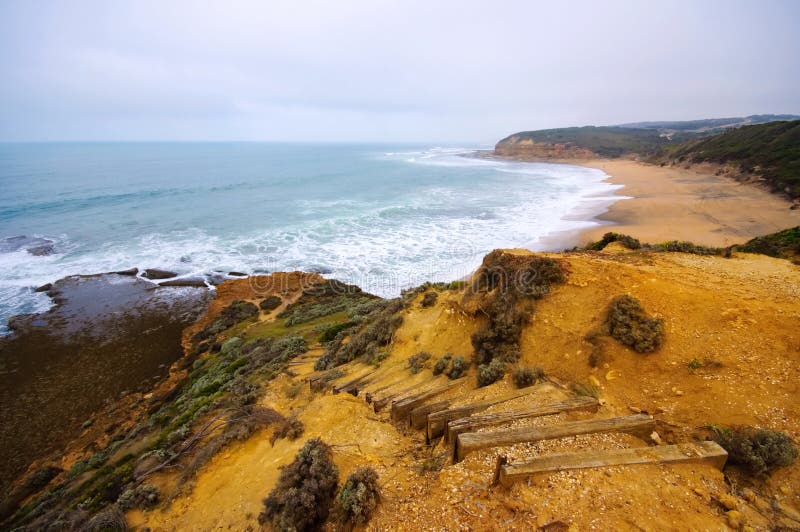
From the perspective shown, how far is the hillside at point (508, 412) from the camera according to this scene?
387 cm

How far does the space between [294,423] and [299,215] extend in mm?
34304

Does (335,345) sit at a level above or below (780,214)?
below

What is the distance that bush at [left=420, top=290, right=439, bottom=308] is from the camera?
466 inches

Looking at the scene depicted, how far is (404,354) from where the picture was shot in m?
9.74

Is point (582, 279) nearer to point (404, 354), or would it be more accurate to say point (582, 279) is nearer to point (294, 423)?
point (404, 354)

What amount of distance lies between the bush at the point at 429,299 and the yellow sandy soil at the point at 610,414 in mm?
2477

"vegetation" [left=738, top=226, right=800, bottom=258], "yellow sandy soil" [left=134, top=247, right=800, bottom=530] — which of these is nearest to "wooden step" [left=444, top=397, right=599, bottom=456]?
"yellow sandy soil" [left=134, top=247, right=800, bottom=530]

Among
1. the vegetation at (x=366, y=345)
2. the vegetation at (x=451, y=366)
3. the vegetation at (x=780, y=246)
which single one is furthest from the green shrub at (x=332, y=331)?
the vegetation at (x=780, y=246)

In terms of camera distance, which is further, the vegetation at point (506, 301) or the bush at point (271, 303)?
the bush at point (271, 303)

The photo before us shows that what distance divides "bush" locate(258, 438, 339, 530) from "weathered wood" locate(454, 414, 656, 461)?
6.66 feet

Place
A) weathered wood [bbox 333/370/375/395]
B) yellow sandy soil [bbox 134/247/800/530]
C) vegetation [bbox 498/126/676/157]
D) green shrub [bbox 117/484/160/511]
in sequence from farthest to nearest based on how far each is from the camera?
vegetation [bbox 498/126/676/157]
weathered wood [bbox 333/370/375/395]
green shrub [bbox 117/484/160/511]
yellow sandy soil [bbox 134/247/800/530]

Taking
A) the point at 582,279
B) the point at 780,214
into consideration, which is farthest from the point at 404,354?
the point at 780,214

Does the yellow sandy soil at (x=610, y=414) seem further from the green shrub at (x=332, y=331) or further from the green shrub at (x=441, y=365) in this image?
the green shrub at (x=332, y=331)

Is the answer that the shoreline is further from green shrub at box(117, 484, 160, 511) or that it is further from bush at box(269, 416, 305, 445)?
green shrub at box(117, 484, 160, 511)
